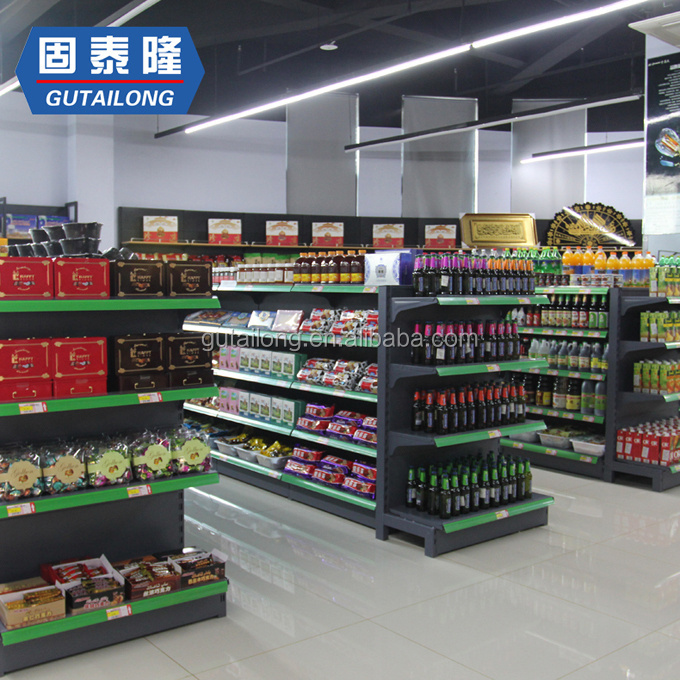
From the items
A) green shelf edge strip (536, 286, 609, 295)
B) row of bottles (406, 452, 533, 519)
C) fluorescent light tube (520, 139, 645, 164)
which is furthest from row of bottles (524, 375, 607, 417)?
fluorescent light tube (520, 139, 645, 164)

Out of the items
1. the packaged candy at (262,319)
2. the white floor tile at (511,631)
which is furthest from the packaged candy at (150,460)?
the packaged candy at (262,319)

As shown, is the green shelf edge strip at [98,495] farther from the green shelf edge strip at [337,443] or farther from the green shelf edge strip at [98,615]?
the green shelf edge strip at [337,443]

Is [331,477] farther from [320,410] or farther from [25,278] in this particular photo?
[25,278]

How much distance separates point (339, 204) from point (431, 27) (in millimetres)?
3448

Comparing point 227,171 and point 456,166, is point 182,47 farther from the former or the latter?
point 456,166

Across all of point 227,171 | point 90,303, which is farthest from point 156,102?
point 90,303

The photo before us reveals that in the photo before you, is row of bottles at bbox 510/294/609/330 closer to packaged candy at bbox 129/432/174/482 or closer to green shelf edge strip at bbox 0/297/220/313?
green shelf edge strip at bbox 0/297/220/313

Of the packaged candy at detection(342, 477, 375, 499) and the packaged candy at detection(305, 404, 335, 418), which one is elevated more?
the packaged candy at detection(305, 404, 335, 418)

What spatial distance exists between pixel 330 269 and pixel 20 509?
2902 millimetres

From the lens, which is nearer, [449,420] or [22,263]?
[22,263]

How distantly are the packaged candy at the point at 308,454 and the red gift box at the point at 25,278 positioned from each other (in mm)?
2745

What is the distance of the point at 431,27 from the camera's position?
11.4 meters

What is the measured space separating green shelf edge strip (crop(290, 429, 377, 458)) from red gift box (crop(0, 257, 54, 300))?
2.50 meters

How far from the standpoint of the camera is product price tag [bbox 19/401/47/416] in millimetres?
2943
